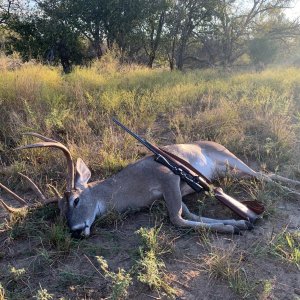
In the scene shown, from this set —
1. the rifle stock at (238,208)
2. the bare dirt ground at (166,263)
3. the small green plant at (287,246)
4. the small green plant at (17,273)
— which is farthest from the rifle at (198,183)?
the small green plant at (17,273)

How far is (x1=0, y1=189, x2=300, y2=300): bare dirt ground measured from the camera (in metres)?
2.86

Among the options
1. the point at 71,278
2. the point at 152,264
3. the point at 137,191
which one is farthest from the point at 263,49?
the point at 71,278

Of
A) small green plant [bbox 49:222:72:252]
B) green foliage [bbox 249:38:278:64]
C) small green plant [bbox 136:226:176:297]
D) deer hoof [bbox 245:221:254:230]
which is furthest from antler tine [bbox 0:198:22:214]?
green foliage [bbox 249:38:278:64]

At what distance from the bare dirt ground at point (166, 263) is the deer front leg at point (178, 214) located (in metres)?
0.08

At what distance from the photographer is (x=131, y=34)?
21.2 m

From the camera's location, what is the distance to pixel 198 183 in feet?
13.6

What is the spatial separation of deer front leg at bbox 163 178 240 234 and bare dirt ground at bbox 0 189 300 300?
0.08m

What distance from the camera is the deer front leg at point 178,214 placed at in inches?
142

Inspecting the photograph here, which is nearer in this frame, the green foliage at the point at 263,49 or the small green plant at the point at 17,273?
the small green plant at the point at 17,273

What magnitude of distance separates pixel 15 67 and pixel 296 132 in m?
5.78

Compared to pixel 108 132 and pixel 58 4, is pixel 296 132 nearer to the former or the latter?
pixel 108 132

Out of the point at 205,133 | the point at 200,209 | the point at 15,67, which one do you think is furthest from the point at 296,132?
the point at 15,67

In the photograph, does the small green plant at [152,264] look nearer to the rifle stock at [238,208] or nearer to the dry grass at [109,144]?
the dry grass at [109,144]

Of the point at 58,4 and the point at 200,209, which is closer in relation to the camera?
the point at 200,209
